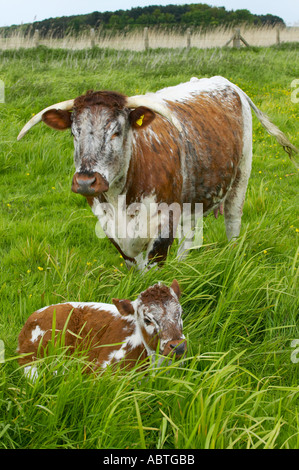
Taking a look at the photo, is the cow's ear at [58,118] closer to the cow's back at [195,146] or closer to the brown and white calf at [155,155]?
the brown and white calf at [155,155]

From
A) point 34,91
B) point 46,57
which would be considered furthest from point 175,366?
point 46,57

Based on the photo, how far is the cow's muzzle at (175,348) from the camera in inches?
101

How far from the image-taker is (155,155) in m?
3.93

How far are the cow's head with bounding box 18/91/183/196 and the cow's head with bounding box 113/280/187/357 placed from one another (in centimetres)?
76

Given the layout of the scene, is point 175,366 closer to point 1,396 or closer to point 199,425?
point 199,425

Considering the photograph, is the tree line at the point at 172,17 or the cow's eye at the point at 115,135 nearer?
the cow's eye at the point at 115,135

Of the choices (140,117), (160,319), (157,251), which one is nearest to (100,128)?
(140,117)

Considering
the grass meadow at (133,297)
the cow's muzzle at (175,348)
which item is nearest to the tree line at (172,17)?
the grass meadow at (133,297)

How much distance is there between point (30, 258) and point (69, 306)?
4.95ft

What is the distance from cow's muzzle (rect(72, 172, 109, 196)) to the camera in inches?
122

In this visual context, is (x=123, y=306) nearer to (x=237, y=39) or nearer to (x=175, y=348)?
(x=175, y=348)

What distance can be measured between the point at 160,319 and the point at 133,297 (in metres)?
0.81

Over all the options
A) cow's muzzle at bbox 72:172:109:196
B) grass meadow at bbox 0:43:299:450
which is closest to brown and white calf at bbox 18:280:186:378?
grass meadow at bbox 0:43:299:450

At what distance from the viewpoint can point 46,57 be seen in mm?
14617
